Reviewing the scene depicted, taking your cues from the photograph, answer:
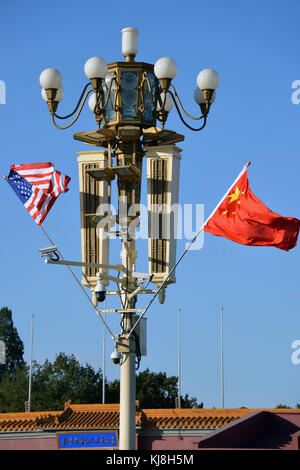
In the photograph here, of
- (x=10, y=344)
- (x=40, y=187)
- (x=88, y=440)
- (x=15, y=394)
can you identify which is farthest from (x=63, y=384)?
(x=40, y=187)

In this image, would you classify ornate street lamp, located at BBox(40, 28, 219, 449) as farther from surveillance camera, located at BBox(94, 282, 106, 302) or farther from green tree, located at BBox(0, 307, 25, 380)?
green tree, located at BBox(0, 307, 25, 380)

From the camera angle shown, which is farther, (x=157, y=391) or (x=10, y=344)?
(x=10, y=344)

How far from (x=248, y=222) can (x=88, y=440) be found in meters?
13.5

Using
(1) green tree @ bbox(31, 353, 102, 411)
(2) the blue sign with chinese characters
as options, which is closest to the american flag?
(2) the blue sign with chinese characters

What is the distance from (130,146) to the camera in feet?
70.6

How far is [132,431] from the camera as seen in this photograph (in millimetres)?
20719

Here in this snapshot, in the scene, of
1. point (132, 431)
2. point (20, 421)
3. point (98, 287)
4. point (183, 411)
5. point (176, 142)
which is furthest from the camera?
point (20, 421)

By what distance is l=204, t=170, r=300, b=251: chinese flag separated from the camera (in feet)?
65.3

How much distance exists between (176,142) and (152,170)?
0.94 metres

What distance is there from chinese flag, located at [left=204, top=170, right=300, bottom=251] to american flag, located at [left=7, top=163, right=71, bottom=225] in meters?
3.57

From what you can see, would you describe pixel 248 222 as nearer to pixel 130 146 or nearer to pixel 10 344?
pixel 130 146

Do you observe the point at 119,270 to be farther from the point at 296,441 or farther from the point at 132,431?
the point at 296,441

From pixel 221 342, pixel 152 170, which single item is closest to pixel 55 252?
pixel 152 170

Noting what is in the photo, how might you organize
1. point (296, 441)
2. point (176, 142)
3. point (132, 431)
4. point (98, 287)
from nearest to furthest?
point (98, 287), point (132, 431), point (176, 142), point (296, 441)
